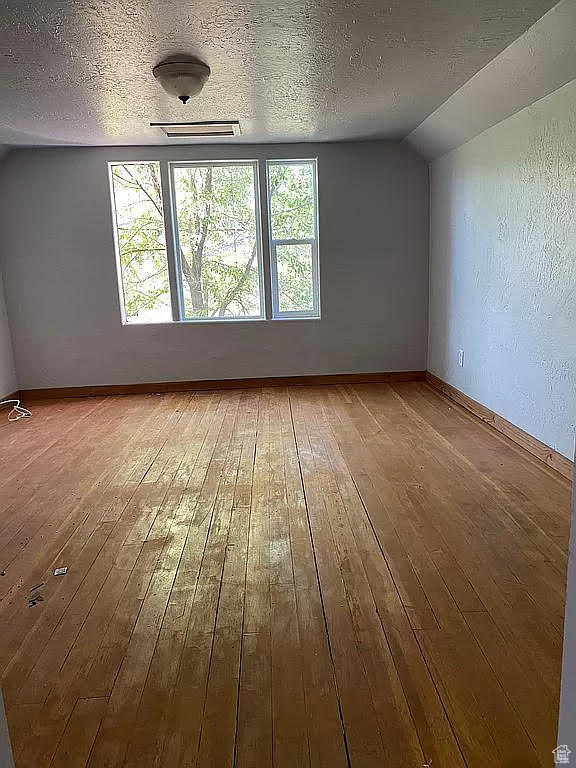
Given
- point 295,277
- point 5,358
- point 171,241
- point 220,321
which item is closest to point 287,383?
point 220,321

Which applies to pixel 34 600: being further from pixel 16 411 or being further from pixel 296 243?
pixel 296 243

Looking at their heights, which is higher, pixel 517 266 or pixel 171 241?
pixel 171 241

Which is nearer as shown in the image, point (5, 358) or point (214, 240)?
point (5, 358)

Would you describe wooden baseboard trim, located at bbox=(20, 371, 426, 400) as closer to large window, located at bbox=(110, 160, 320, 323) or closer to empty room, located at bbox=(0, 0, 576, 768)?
empty room, located at bbox=(0, 0, 576, 768)

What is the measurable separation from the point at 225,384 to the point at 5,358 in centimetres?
201

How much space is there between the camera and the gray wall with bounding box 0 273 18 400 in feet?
16.3

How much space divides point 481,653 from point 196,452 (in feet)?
7.55

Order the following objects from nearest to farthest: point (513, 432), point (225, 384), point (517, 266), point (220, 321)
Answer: point (517, 266) < point (513, 432) < point (220, 321) < point (225, 384)

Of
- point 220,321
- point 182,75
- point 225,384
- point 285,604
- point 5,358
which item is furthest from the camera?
point 225,384

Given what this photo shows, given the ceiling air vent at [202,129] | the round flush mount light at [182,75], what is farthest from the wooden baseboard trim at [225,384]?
the round flush mount light at [182,75]

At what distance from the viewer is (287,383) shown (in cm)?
539

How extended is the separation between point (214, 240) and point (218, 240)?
0.12ft

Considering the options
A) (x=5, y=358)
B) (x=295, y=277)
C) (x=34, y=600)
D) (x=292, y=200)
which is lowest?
(x=34, y=600)

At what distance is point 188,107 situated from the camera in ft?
12.1
